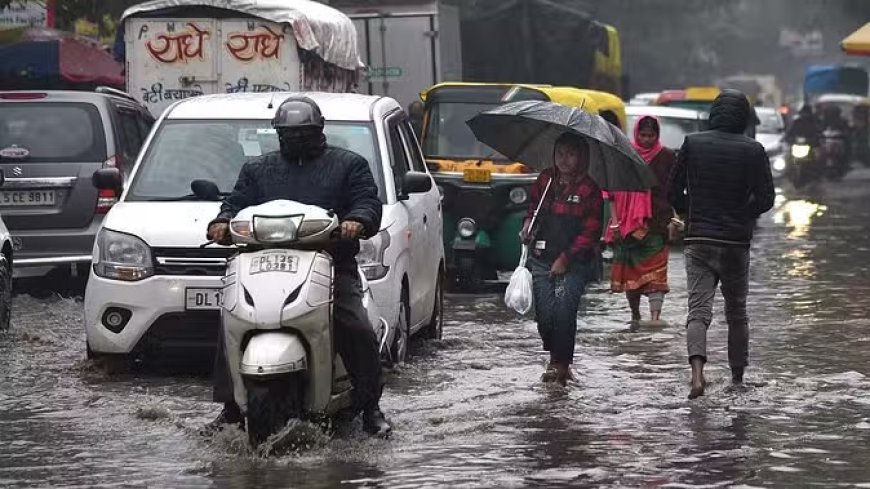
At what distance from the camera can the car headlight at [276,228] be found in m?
7.92

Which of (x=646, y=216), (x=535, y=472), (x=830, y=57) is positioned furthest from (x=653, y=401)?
(x=830, y=57)

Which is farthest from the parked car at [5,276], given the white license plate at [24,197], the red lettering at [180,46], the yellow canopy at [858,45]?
the yellow canopy at [858,45]

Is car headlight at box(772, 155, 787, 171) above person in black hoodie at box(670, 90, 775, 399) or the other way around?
the other way around

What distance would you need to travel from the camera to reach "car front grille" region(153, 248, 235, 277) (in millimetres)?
10531

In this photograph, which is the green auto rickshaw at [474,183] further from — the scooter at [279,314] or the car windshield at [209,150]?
the scooter at [279,314]

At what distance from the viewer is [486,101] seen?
17.4 m

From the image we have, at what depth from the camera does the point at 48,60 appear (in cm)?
2478

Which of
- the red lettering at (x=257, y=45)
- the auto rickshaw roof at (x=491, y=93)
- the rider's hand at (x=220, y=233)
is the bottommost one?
the rider's hand at (x=220, y=233)

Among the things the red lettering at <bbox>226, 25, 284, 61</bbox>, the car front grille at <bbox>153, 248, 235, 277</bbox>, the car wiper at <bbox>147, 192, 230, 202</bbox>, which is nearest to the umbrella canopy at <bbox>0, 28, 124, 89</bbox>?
the red lettering at <bbox>226, 25, 284, 61</bbox>

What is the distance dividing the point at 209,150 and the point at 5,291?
250 cm

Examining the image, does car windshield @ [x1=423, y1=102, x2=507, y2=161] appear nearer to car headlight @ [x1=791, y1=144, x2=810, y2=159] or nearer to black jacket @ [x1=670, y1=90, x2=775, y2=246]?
black jacket @ [x1=670, y1=90, x2=775, y2=246]

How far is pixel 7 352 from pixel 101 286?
1.94m

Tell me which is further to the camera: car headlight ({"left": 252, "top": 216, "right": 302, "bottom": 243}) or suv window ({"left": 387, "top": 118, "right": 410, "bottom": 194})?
suv window ({"left": 387, "top": 118, "right": 410, "bottom": 194})

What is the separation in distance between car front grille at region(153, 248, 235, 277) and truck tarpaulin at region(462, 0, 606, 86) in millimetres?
18460
